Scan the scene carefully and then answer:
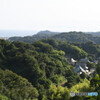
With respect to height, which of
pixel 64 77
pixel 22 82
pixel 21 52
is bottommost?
pixel 64 77

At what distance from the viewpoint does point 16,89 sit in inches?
910

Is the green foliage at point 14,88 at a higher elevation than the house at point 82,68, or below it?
higher

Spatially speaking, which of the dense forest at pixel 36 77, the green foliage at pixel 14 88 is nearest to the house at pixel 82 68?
the dense forest at pixel 36 77

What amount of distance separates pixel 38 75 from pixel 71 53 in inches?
1152

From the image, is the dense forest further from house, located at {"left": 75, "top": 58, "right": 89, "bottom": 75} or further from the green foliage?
house, located at {"left": 75, "top": 58, "right": 89, "bottom": 75}

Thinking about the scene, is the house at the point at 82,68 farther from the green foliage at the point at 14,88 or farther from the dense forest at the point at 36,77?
the green foliage at the point at 14,88

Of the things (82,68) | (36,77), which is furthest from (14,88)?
(82,68)

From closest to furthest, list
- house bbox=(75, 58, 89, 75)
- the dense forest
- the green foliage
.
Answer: the green foliage → the dense forest → house bbox=(75, 58, 89, 75)

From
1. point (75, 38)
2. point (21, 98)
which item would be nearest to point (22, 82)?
point (21, 98)

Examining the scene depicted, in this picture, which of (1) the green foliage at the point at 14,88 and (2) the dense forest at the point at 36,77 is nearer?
(1) the green foliage at the point at 14,88

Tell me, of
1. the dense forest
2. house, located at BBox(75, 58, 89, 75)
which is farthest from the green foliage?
house, located at BBox(75, 58, 89, 75)

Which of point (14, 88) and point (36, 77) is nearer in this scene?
point (14, 88)

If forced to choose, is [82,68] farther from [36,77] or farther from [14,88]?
[14,88]

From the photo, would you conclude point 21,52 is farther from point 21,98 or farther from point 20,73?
point 21,98
